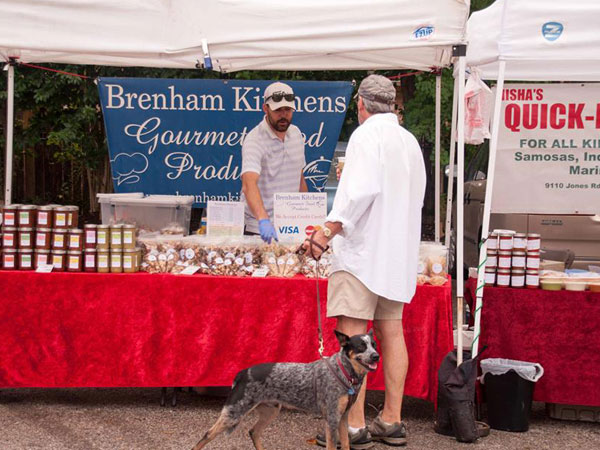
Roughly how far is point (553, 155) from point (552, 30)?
1664mm

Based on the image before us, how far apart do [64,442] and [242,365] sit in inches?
44.4

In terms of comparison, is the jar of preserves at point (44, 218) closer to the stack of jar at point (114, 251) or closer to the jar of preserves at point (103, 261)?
the stack of jar at point (114, 251)

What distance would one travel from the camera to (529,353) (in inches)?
188

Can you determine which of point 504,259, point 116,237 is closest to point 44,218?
point 116,237

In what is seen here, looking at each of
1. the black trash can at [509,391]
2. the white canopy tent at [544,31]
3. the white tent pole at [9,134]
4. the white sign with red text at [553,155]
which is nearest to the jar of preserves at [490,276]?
the black trash can at [509,391]

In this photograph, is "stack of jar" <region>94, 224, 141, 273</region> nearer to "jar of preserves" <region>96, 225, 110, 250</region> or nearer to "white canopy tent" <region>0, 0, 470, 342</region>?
"jar of preserves" <region>96, 225, 110, 250</region>

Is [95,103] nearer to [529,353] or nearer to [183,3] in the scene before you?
[183,3]

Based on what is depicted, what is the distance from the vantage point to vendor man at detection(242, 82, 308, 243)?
6.00 meters

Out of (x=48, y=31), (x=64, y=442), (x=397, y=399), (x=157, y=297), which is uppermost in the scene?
(x=48, y=31)

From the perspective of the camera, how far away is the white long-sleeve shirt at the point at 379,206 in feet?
13.1

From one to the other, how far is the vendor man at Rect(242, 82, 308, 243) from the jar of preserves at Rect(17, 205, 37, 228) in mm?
1603

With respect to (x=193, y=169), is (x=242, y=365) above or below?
below

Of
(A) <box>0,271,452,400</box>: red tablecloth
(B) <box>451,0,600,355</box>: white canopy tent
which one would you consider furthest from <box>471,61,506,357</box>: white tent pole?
(A) <box>0,271,452,400</box>: red tablecloth

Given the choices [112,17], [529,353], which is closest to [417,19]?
[112,17]
